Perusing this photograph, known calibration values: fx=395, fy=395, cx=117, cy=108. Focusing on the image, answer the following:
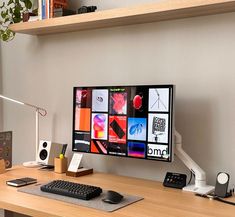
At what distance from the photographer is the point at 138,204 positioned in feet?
5.41

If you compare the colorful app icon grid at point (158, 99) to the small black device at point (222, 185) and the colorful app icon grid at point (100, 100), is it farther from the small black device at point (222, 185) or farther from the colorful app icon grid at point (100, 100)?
the small black device at point (222, 185)

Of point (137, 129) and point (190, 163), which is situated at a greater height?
point (137, 129)

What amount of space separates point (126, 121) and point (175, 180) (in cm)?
38

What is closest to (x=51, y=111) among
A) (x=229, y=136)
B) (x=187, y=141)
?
(x=187, y=141)

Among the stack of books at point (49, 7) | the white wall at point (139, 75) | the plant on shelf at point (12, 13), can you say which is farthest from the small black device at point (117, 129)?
the plant on shelf at point (12, 13)

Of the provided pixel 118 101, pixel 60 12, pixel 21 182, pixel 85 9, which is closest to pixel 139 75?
pixel 118 101

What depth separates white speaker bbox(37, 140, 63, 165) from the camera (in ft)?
7.91

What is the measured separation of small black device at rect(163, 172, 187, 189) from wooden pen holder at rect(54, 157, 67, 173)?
0.63 meters

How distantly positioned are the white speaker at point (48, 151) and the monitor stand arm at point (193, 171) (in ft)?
2.72


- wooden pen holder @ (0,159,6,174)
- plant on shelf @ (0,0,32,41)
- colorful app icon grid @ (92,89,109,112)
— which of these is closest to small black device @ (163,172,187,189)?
colorful app icon grid @ (92,89,109,112)

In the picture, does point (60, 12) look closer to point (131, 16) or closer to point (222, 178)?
point (131, 16)

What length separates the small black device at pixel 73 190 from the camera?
1719 mm

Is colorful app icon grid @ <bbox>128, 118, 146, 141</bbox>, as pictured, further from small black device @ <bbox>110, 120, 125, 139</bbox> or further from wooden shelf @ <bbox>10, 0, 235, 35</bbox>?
wooden shelf @ <bbox>10, 0, 235, 35</bbox>

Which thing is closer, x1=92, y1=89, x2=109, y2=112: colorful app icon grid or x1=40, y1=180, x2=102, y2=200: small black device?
x1=40, y1=180, x2=102, y2=200: small black device
